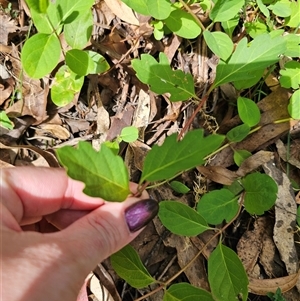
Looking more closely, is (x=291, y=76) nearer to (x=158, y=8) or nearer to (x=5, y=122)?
(x=158, y=8)

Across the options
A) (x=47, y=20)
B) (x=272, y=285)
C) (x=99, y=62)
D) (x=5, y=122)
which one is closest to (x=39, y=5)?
(x=47, y=20)

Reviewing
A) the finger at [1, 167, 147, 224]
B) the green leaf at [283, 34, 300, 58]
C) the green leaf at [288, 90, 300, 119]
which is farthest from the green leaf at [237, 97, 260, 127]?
the finger at [1, 167, 147, 224]

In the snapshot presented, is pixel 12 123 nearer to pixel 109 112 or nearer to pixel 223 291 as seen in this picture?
pixel 109 112

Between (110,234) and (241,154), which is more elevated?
(110,234)

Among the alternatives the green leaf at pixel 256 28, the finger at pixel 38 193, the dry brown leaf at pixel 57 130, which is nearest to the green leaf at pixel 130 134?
the dry brown leaf at pixel 57 130

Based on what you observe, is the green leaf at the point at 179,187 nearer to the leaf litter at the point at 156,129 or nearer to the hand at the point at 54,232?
the leaf litter at the point at 156,129

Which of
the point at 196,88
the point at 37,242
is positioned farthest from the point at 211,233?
the point at 37,242
